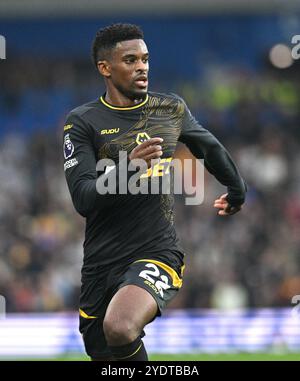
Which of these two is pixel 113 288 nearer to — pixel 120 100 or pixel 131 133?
pixel 131 133

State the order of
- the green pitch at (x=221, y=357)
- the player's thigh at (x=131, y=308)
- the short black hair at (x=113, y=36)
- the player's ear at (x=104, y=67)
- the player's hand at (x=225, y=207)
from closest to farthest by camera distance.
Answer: the player's thigh at (x=131, y=308)
the short black hair at (x=113, y=36)
the player's ear at (x=104, y=67)
the player's hand at (x=225, y=207)
the green pitch at (x=221, y=357)

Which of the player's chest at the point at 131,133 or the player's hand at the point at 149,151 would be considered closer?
the player's hand at the point at 149,151

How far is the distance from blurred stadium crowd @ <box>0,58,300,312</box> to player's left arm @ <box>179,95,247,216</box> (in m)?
9.53

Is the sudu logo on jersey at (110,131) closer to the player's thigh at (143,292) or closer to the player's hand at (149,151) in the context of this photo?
the player's hand at (149,151)

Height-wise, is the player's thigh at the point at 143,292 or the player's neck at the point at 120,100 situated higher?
the player's neck at the point at 120,100

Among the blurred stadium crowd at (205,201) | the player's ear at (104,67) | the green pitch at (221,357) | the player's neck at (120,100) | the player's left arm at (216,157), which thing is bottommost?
the green pitch at (221,357)

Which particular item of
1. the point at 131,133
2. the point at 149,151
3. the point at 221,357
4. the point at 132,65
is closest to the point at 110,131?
the point at 131,133

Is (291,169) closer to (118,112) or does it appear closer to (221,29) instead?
(221,29)

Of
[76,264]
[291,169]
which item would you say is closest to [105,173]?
[76,264]

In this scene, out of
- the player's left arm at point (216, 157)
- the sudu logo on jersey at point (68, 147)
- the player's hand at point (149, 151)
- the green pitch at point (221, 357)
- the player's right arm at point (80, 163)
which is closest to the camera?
the player's hand at point (149, 151)

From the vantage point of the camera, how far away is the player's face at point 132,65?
282 inches

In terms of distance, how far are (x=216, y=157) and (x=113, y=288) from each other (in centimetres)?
133

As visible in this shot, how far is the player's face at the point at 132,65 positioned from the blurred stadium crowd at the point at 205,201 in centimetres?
1040

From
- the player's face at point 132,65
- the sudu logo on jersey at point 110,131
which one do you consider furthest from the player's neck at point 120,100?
the sudu logo on jersey at point 110,131
